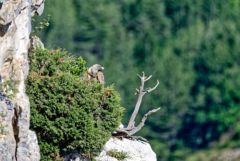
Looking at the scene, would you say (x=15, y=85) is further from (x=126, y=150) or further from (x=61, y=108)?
(x=126, y=150)

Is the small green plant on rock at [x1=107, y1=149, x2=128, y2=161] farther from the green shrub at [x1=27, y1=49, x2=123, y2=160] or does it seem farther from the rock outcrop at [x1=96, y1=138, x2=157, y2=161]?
the green shrub at [x1=27, y1=49, x2=123, y2=160]

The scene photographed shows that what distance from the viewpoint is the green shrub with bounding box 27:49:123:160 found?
34.2 meters

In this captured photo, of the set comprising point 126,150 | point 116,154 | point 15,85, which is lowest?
point 15,85

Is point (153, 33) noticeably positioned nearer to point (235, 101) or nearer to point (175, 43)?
point (175, 43)

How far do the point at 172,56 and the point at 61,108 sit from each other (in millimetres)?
99965

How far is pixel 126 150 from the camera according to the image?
36688 millimetres

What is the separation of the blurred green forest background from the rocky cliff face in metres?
78.0

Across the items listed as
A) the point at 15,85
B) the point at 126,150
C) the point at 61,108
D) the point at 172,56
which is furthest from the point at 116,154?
the point at 172,56

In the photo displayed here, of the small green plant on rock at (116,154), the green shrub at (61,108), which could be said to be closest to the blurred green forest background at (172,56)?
the small green plant on rock at (116,154)

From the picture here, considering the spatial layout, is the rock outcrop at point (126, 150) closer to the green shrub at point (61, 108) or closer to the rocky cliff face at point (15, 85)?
the green shrub at point (61, 108)

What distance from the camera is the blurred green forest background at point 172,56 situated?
12094 centimetres

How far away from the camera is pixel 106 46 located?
14450 centimetres

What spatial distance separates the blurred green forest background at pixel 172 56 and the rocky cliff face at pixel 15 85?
78.0 meters

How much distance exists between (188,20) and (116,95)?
11344cm
